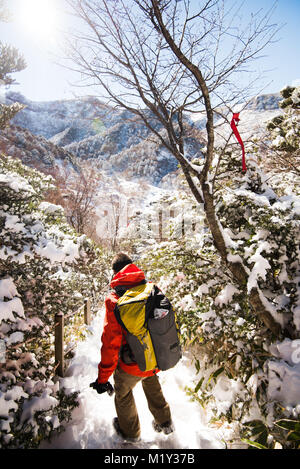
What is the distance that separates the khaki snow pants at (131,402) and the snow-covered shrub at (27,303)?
571 mm

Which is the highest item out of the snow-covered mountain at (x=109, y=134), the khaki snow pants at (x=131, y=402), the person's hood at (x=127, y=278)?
the snow-covered mountain at (x=109, y=134)

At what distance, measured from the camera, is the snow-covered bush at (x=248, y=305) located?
6.85ft

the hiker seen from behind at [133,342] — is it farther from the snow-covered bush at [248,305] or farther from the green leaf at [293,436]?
the green leaf at [293,436]

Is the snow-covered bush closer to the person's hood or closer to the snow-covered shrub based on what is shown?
the person's hood

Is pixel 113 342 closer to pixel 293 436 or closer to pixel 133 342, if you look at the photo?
pixel 133 342

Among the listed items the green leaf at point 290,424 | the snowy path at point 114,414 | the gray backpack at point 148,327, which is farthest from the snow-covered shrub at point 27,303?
the green leaf at point 290,424

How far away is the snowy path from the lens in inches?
87.7

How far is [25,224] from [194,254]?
1904 millimetres

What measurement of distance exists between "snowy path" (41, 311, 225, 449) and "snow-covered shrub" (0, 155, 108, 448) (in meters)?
0.20

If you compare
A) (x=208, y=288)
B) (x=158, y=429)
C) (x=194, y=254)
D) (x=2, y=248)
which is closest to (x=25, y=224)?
(x=2, y=248)

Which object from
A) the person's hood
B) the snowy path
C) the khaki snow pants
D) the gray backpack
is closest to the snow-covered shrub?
the snowy path

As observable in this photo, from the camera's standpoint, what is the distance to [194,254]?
2.92 metres

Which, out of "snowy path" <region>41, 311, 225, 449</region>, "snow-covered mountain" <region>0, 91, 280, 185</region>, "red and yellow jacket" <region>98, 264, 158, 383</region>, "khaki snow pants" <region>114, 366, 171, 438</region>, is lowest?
"snowy path" <region>41, 311, 225, 449</region>

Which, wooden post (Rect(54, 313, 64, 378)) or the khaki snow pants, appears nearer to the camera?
the khaki snow pants
